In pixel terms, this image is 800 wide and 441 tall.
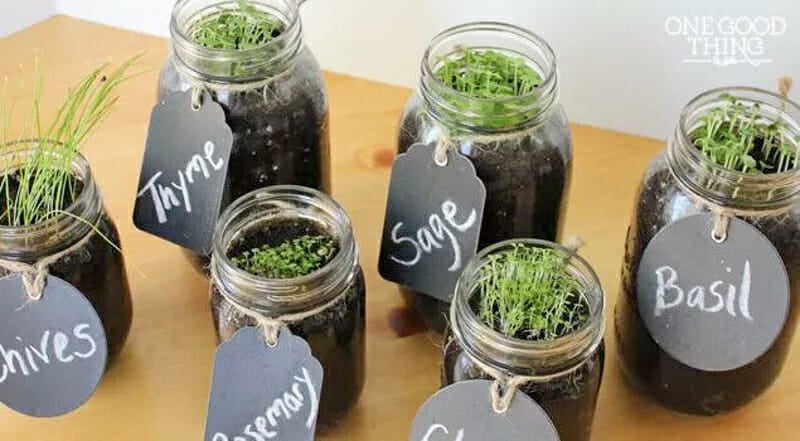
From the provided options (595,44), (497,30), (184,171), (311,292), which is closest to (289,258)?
(311,292)

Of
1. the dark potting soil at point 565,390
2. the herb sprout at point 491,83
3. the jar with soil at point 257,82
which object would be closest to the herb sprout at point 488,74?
the herb sprout at point 491,83

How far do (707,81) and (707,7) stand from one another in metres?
0.09

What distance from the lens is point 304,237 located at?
88 centimetres

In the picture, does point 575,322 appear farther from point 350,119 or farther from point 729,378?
point 350,119

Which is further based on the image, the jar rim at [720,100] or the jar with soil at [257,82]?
the jar with soil at [257,82]

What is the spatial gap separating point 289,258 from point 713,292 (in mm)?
324

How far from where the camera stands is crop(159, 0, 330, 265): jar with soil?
0.92 m

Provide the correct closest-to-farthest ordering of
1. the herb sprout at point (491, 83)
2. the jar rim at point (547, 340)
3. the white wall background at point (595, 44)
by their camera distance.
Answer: the jar rim at point (547, 340) → the herb sprout at point (491, 83) → the white wall background at point (595, 44)

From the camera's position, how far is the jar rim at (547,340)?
768 millimetres

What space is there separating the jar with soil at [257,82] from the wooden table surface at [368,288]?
9 centimetres

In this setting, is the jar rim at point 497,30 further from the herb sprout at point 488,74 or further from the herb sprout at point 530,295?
the herb sprout at point 530,295

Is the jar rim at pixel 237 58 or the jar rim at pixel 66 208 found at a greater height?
the jar rim at pixel 237 58

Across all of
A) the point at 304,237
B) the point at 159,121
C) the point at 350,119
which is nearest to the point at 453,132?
the point at 304,237

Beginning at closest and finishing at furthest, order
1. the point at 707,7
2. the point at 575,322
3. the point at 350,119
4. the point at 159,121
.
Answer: the point at 575,322 → the point at 159,121 → the point at 707,7 → the point at 350,119
